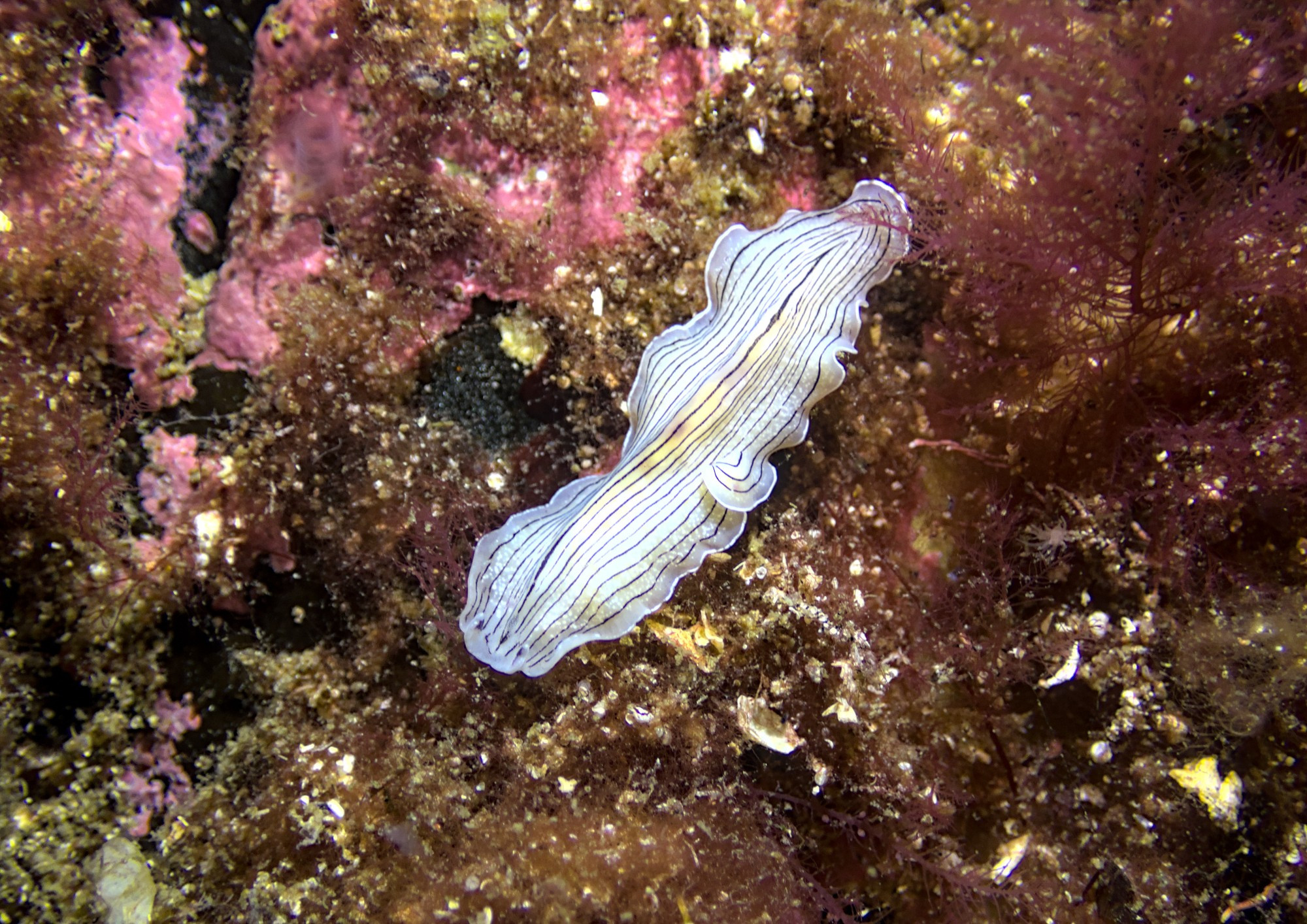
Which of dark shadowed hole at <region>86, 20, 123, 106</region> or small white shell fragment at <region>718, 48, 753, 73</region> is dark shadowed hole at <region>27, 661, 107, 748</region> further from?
small white shell fragment at <region>718, 48, 753, 73</region>

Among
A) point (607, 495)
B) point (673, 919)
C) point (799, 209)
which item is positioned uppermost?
point (799, 209)

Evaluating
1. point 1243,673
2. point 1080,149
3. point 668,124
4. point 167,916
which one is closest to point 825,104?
point 668,124

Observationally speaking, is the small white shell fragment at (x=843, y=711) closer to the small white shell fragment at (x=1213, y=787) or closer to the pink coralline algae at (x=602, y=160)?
the small white shell fragment at (x=1213, y=787)

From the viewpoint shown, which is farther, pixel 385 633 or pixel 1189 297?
pixel 385 633

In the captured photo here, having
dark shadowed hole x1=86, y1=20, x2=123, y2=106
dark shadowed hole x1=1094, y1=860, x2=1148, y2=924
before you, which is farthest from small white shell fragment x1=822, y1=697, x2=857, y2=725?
dark shadowed hole x1=86, y1=20, x2=123, y2=106

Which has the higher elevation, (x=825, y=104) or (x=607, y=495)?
(x=825, y=104)

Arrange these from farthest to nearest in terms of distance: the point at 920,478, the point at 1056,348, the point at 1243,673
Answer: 1. the point at 920,478
2. the point at 1056,348
3. the point at 1243,673

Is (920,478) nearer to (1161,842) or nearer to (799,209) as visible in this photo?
(799,209)

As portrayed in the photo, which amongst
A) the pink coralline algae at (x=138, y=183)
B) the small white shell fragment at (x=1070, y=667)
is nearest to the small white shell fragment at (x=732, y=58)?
the pink coralline algae at (x=138, y=183)

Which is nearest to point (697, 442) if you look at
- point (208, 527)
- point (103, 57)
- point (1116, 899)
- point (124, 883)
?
point (208, 527)
